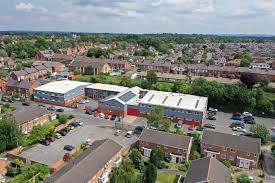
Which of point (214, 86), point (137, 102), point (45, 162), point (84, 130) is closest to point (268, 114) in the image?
point (214, 86)

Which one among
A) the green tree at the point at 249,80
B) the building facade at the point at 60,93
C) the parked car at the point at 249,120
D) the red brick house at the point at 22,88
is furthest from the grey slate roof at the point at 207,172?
the red brick house at the point at 22,88

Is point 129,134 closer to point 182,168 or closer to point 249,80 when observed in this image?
point 182,168

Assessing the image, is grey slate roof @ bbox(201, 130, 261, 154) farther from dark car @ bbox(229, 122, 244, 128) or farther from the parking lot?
the parking lot

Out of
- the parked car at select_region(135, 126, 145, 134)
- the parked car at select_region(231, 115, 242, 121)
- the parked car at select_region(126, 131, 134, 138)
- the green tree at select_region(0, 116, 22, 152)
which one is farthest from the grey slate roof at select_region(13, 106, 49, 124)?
the parked car at select_region(231, 115, 242, 121)

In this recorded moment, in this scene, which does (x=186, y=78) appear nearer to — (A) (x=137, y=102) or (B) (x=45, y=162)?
(A) (x=137, y=102)

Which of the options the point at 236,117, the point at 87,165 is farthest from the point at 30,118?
the point at 236,117

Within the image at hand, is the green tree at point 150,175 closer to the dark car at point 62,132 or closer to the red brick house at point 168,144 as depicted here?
the red brick house at point 168,144
